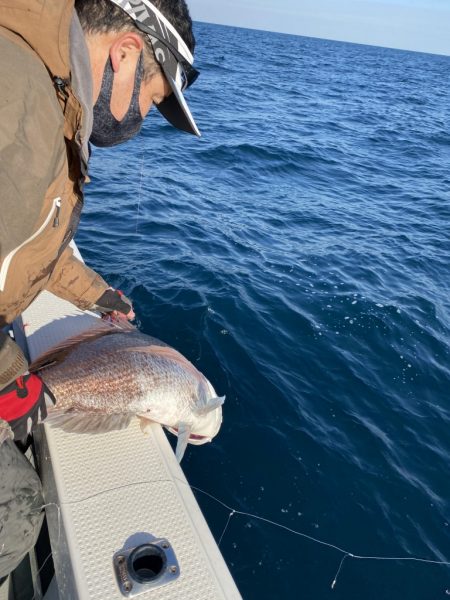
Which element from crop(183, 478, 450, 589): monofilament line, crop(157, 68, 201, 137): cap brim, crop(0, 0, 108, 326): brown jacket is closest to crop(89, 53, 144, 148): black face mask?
crop(157, 68, 201, 137): cap brim

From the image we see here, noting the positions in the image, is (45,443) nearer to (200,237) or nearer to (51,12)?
(51,12)

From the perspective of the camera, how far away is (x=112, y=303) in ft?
11.4

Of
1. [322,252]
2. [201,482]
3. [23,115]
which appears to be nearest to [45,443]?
[201,482]

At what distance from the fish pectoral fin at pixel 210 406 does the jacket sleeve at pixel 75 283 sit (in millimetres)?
1059

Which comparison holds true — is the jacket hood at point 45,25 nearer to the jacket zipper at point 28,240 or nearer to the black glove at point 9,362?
the jacket zipper at point 28,240

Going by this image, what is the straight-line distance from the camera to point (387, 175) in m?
13.1

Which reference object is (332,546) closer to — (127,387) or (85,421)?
(127,387)

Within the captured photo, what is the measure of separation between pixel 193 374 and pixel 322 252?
506 cm

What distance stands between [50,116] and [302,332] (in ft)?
15.0

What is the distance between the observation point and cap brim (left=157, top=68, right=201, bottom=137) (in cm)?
215

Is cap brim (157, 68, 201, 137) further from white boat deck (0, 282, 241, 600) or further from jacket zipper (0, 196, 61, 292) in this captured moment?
white boat deck (0, 282, 241, 600)

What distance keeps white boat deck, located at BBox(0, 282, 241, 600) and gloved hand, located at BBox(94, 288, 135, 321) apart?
97 centimetres

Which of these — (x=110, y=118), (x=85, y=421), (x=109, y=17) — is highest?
(x=109, y=17)

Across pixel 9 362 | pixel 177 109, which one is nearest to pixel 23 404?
pixel 9 362
